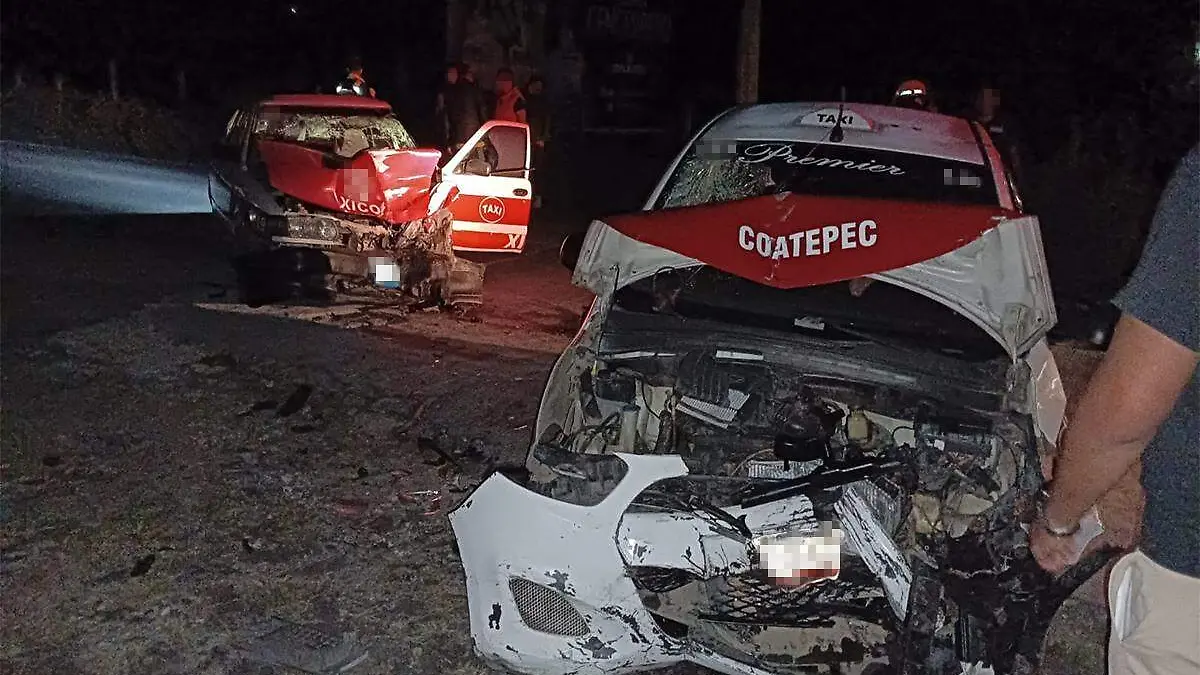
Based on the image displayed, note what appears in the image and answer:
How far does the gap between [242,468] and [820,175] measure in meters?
2.92

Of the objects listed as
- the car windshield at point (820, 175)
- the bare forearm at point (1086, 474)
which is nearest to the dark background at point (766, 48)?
the car windshield at point (820, 175)

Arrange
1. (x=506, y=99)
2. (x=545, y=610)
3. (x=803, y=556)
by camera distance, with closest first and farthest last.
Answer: (x=803, y=556)
(x=545, y=610)
(x=506, y=99)

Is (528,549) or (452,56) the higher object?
(452,56)

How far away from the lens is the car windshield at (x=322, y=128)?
28.8ft

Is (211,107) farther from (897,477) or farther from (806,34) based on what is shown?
(897,477)

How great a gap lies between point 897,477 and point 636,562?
0.84 metres

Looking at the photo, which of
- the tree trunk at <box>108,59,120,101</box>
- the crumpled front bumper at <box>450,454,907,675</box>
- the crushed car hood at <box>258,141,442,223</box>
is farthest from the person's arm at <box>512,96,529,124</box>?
the tree trunk at <box>108,59,120,101</box>

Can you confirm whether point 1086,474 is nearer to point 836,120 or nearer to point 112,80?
point 836,120

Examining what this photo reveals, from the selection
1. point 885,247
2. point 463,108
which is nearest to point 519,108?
point 463,108

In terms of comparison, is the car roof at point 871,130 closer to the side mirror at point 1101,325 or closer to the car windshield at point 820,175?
the car windshield at point 820,175

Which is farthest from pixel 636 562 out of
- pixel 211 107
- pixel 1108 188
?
pixel 211 107

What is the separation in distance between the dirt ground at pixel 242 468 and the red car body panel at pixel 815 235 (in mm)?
1373

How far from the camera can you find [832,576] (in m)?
2.98

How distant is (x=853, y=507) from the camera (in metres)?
3.02
